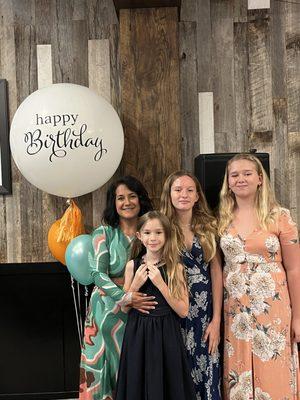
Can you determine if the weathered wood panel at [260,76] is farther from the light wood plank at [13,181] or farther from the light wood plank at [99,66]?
the light wood plank at [13,181]

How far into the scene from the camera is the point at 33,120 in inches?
97.2

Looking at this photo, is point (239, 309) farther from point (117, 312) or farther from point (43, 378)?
point (43, 378)

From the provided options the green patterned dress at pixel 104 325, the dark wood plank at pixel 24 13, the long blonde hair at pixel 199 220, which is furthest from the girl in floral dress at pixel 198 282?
the dark wood plank at pixel 24 13

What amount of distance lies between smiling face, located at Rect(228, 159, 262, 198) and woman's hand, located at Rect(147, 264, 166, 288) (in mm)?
563

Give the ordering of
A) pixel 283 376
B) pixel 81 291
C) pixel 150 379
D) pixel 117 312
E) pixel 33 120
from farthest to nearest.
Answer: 1. pixel 81 291
2. pixel 33 120
3. pixel 117 312
4. pixel 283 376
5. pixel 150 379

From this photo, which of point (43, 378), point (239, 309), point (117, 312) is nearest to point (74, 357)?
point (43, 378)

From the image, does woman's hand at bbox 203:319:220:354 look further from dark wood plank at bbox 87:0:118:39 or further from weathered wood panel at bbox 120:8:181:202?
dark wood plank at bbox 87:0:118:39

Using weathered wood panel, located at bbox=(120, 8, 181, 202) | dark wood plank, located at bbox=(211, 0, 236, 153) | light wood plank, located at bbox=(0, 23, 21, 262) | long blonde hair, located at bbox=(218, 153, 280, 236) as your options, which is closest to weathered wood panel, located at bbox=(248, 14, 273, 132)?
dark wood plank, located at bbox=(211, 0, 236, 153)

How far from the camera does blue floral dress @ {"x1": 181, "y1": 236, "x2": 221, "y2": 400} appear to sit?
212 centimetres

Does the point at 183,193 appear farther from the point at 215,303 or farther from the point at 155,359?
the point at 155,359

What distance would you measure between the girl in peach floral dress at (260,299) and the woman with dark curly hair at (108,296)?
0.49 m

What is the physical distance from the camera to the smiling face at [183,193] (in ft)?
7.13

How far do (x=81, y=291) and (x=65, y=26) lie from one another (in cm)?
178

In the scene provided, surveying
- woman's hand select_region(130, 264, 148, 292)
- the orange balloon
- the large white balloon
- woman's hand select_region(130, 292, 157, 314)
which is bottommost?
woman's hand select_region(130, 292, 157, 314)
